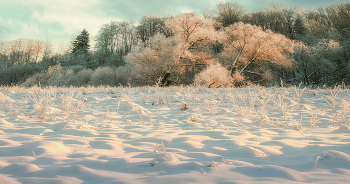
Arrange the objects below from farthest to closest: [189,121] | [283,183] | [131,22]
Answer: [131,22] < [189,121] < [283,183]

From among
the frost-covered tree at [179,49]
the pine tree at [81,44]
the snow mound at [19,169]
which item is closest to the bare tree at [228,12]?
the frost-covered tree at [179,49]

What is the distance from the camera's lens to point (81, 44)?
152 feet

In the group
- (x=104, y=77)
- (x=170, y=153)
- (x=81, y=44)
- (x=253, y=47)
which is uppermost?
(x=81, y=44)

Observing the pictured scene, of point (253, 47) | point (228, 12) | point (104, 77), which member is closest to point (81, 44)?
point (104, 77)

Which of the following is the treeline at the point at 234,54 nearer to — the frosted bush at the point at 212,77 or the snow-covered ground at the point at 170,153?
the frosted bush at the point at 212,77

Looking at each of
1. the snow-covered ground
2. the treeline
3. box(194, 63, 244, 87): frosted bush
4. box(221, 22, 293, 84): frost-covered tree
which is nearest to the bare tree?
the treeline

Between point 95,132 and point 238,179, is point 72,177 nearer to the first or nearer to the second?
point 238,179

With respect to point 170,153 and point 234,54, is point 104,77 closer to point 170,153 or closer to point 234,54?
point 234,54

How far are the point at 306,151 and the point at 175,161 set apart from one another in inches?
51.5

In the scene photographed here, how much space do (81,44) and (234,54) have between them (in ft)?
122

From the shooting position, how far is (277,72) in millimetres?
25375

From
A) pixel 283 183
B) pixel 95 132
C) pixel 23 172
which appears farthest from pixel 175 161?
pixel 95 132

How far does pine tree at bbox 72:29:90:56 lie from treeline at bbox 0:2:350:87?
34.6ft

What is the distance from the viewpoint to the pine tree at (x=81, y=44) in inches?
1742
